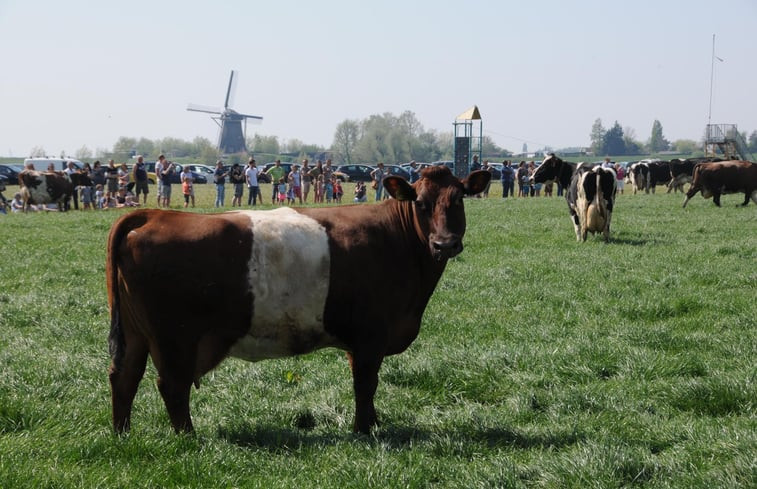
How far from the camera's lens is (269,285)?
212 inches

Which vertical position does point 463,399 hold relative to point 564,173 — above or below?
below

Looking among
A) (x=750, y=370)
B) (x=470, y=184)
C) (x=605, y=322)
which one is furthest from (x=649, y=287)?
(x=470, y=184)

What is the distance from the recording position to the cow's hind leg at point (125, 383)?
5.34m

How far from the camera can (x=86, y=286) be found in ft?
37.3

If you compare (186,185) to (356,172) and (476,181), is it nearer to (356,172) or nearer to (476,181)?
(476,181)

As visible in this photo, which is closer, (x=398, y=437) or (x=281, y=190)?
(x=398, y=437)

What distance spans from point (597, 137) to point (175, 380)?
162 metres

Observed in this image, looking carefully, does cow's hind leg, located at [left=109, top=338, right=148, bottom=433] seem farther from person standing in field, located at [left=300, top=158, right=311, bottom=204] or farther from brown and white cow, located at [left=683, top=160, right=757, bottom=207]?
person standing in field, located at [left=300, top=158, right=311, bottom=204]

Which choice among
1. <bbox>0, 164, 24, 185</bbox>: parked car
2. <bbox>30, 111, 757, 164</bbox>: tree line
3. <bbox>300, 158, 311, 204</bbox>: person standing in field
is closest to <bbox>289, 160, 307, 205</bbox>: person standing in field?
<bbox>300, 158, 311, 204</bbox>: person standing in field

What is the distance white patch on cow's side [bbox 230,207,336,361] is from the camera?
Answer: 17.7ft

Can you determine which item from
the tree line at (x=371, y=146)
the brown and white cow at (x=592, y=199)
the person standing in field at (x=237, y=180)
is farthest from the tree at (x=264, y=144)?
the brown and white cow at (x=592, y=199)

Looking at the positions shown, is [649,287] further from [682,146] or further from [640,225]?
[682,146]

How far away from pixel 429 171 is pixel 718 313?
197 inches

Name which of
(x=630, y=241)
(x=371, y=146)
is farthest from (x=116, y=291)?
(x=371, y=146)
